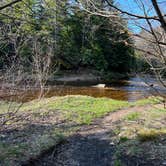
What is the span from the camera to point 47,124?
Answer: 9.93 meters

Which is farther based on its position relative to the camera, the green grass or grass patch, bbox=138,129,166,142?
the green grass

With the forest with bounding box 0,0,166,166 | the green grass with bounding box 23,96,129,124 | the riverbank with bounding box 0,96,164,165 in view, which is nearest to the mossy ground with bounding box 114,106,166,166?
the forest with bounding box 0,0,166,166

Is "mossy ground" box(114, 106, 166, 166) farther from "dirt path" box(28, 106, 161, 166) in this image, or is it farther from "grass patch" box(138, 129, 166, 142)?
"dirt path" box(28, 106, 161, 166)

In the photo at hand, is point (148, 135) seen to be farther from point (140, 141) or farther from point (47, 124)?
point (47, 124)

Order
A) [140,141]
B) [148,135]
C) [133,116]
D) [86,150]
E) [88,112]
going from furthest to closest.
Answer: [88,112] < [133,116] < [148,135] < [140,141] < [86,150]

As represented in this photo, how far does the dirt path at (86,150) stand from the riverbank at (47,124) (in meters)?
0.16

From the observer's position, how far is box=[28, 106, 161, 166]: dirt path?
21.2ft

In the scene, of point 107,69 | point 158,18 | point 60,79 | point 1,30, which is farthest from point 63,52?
point 158,18

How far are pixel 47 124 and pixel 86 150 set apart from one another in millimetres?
2852

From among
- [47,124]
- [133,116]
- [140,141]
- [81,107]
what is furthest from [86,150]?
[81,107]

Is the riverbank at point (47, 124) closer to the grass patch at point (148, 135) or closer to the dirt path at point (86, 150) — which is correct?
the dirt path at point (86, 150)

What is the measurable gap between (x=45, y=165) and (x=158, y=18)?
14.7ft

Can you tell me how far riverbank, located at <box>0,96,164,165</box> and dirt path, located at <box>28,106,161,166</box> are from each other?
0.53ft

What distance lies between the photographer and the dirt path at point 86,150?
6.47m
